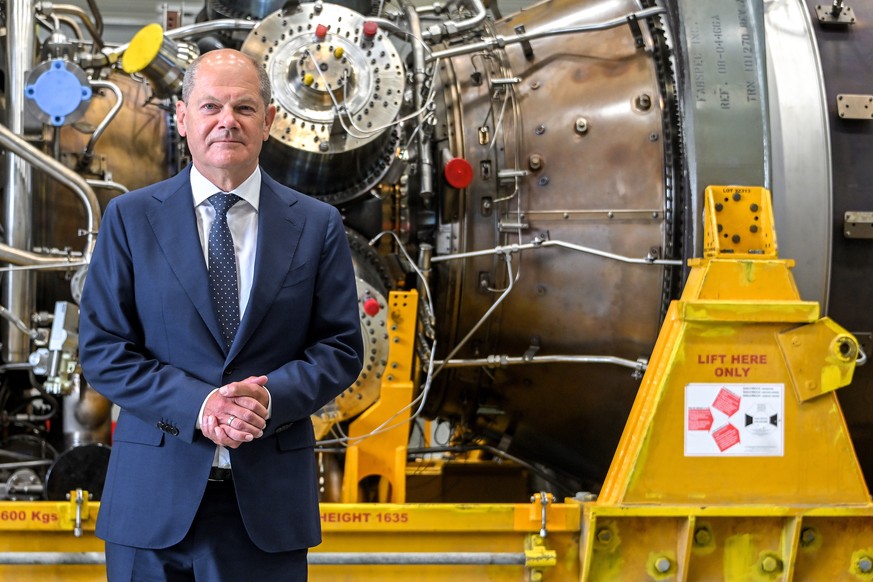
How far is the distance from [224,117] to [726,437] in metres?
1.83

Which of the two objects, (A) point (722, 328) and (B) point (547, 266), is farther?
(B) point (547, 266)

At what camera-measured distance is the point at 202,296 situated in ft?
6.70

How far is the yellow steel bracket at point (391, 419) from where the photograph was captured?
345 centimetres

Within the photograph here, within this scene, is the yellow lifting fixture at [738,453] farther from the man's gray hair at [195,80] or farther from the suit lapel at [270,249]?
the man's gray hair at [195,80]

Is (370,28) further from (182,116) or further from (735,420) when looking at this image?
(735,420)

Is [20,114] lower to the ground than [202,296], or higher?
higher

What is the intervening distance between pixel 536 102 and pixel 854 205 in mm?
1136

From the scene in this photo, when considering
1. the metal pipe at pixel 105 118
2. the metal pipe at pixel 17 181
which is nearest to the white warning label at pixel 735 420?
the metal pipe at pixel 105 118

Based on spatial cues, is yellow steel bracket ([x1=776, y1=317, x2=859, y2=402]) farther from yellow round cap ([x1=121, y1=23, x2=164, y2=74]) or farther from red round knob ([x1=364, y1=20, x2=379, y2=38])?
yellow round cap ([x1=121, y1=23, x2=164, y2=74])

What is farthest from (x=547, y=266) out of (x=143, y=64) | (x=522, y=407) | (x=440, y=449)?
(x=143, y=64)

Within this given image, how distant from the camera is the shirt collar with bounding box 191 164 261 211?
7.02ft

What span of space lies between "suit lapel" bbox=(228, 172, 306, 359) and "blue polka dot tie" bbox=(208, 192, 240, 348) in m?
0.04

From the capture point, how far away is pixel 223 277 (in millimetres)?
2088

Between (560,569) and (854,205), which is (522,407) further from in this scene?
(854,205)
